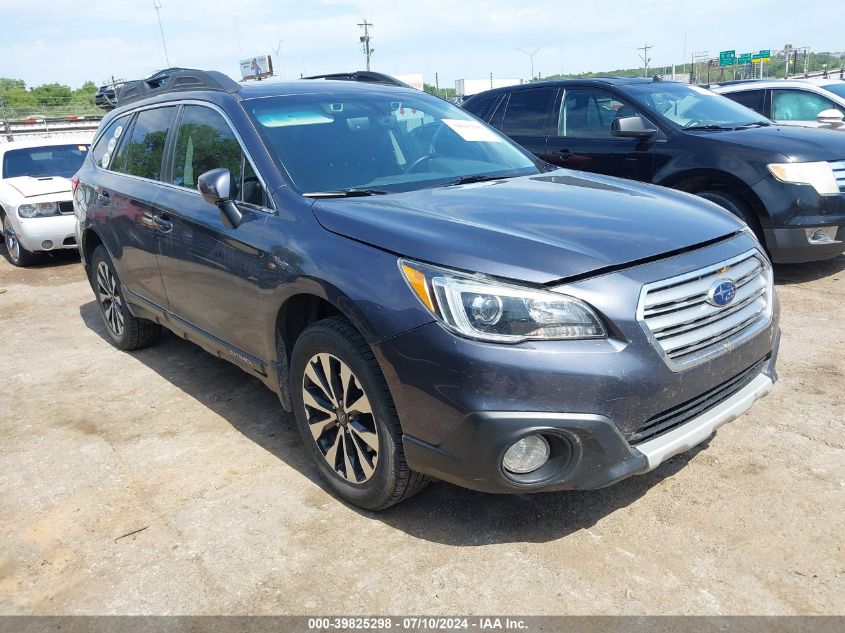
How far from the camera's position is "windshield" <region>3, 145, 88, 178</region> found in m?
9.22

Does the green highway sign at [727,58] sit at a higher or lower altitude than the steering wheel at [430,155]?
higher

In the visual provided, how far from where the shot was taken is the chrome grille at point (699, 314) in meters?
2.39

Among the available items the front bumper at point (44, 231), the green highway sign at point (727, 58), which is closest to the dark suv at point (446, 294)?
the front bumper at point (44, 231)

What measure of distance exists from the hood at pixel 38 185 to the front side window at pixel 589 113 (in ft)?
19.6

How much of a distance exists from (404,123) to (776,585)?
2.72 metres

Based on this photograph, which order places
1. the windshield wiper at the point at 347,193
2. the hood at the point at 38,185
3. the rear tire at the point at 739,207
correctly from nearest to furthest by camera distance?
the windshield wiper at the point at 347,193 < the rear tire at the point at 739,207 < the hood at the point at 38,185

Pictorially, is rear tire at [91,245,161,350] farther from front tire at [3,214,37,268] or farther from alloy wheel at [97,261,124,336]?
front tire at [3,214,37,268]

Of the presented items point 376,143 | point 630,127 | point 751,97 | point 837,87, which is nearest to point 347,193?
point 376,143

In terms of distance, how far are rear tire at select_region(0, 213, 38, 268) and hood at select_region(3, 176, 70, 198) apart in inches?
17.3

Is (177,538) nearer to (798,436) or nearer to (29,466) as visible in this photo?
(29,466)

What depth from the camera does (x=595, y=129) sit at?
261 inches

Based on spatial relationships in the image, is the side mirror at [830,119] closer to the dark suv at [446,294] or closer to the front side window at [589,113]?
the front side window at [589,113]

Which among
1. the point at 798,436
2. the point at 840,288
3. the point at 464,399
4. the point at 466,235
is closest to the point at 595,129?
A: the point at 840,288

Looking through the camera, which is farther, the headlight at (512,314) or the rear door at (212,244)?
the rear door at (212,244)
